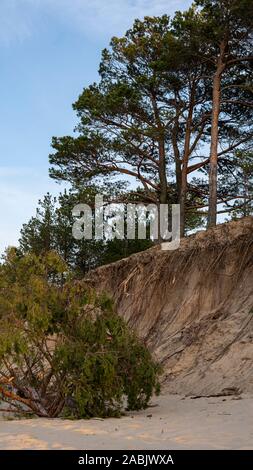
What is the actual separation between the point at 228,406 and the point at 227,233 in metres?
7.91


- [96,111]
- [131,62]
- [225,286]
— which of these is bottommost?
[225,286]

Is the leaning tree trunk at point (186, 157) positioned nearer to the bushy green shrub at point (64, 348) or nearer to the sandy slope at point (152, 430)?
the bushy green shrub at point (64, 348)

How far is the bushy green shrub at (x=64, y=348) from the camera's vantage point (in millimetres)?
10234

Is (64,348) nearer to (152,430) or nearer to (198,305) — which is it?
(152,430)

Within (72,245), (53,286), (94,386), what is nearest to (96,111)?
(72,245)

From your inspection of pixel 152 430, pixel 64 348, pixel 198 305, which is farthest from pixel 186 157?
pixel 152 430

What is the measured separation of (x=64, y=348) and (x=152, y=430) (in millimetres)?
2774

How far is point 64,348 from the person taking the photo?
10.4 metres

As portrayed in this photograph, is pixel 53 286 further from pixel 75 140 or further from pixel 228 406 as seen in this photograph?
pixel 75 140

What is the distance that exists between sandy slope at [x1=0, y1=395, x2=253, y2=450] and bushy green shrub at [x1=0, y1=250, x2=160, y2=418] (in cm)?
54

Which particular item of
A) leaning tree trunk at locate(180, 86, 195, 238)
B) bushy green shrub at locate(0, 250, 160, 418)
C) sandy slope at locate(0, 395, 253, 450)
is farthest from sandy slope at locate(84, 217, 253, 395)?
leaning tree trunk at locate(180, 86, 195, 238)

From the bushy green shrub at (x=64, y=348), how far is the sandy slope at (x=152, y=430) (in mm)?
544
